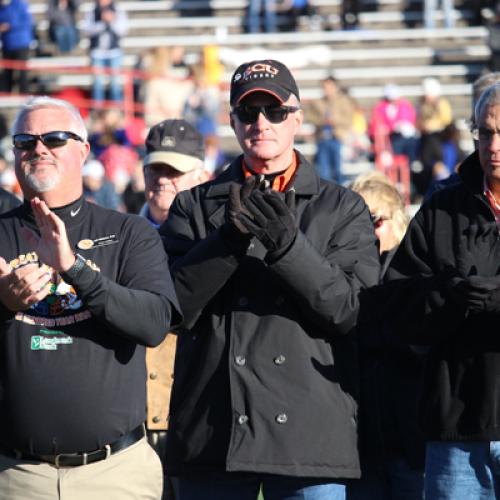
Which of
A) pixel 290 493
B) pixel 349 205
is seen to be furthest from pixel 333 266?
pixel 290 493

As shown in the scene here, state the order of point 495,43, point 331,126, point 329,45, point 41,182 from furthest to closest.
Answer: point 329,45, point 495,43, point 331,126, point 41,182

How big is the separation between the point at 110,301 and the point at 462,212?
1.24 metres

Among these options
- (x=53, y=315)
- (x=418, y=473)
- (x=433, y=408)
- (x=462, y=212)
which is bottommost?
(x=418, y=473)

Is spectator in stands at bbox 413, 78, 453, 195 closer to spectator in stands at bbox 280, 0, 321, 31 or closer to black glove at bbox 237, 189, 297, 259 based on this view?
spectator in stands at bbox 280, 0, 321, 31

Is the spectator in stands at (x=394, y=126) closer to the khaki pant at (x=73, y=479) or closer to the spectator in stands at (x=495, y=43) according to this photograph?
the spectator in stands at (x=495, y=43)

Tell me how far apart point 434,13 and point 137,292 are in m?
20.0

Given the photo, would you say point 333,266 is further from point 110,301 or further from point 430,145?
point 430,145

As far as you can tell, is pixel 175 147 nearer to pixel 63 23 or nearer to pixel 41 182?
pixel 41 182

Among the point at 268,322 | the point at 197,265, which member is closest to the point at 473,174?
the point at 268,322

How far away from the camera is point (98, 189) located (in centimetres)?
1470

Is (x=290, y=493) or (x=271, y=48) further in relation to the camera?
(x=271, y=48)

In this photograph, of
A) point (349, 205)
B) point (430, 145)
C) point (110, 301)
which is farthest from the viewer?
point (430, 145)

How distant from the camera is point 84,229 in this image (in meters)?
4.41

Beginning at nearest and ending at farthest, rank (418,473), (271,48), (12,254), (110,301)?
(110,301) < (12,254) < (418,473) < (271,48)
